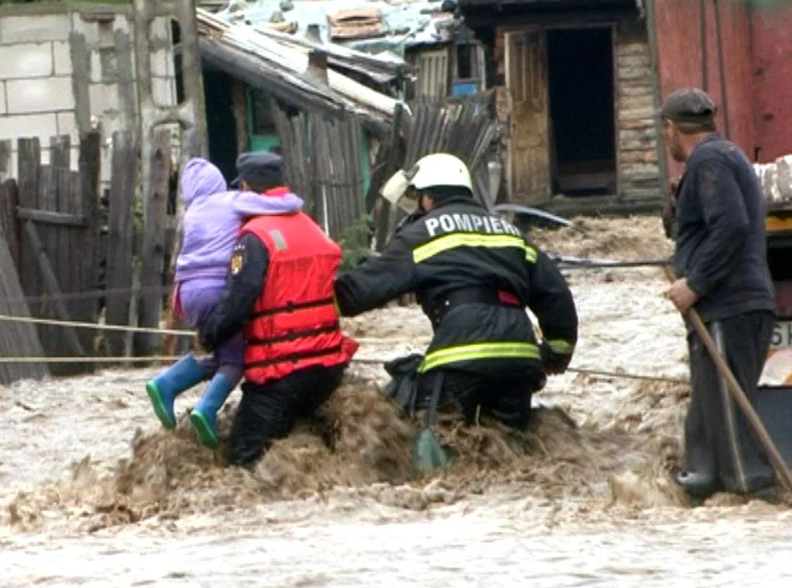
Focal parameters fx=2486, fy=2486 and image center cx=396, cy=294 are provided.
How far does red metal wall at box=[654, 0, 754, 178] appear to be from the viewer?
10.5m

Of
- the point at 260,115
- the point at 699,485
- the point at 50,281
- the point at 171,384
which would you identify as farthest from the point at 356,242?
the point at 260,115

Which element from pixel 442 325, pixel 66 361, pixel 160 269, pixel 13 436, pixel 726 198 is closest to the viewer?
pixel 726 198

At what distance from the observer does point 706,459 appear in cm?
914

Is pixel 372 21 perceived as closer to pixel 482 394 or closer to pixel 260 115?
pixel 260 115

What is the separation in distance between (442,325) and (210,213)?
3.76 feet

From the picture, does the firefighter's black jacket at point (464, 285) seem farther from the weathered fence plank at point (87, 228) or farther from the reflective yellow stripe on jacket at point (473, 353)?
the weathered fence plank at point (87, 228)

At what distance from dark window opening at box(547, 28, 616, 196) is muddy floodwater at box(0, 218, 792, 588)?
19809 millimetres

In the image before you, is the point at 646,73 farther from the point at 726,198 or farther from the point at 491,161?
the point at 726,198

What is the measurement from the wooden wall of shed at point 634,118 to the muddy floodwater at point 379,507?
16.6 meters

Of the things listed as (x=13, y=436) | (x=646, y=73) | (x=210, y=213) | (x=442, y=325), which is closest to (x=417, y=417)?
(x=442, y=325)

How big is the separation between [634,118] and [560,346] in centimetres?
1975

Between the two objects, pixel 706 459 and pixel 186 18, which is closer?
pixel 706 459

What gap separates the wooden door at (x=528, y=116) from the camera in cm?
2950

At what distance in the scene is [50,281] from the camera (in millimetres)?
14922
